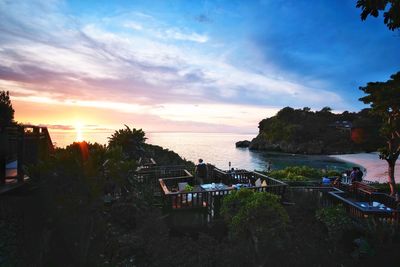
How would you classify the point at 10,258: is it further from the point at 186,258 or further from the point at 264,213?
the point at 264,213

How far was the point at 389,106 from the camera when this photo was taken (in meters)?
19.0

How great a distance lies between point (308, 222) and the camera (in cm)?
1062

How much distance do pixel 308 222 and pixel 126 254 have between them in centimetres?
662

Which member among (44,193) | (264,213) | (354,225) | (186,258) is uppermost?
(44,193)

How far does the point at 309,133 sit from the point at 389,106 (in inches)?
4378

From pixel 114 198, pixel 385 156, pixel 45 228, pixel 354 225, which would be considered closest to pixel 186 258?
pixel 45 228

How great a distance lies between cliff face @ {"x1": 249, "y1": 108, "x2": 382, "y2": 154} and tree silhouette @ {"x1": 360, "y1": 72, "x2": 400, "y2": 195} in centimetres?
8950

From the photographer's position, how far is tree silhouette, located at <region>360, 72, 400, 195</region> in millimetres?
18016

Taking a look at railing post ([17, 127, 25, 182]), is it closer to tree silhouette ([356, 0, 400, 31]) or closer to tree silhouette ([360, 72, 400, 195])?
tree silhouette ([356, 0, 400, 31])

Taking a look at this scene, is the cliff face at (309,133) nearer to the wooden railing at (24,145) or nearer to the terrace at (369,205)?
the terrace at (369,205)

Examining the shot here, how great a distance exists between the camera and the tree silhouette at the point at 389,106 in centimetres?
1802

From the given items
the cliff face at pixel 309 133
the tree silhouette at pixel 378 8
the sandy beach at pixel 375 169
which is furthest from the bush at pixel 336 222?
the cliff face at pixel 309 133

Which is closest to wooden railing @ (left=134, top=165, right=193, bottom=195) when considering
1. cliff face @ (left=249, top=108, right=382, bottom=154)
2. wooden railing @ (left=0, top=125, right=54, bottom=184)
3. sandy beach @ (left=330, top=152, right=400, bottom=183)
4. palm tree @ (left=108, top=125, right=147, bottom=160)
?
palm tree @ (left=108, top=125, right=147, bottom=160)

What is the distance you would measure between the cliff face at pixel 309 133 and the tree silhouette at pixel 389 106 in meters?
89.5
